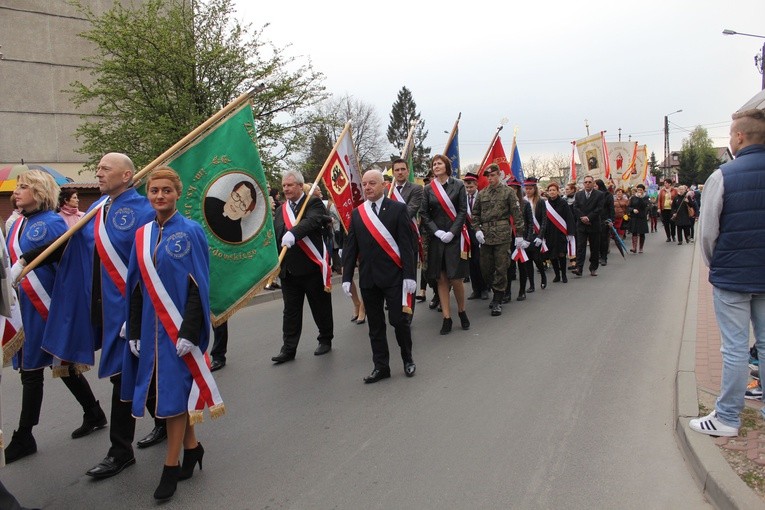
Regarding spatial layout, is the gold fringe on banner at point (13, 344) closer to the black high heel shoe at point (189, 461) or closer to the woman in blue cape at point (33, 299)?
the woman in blue cape at point (33, 299)

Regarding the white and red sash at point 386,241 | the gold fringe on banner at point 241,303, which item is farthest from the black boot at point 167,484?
the white and red sash at point 386,241

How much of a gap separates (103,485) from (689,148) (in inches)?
3517

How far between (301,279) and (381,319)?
1.43 m

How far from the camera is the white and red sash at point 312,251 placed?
6.43 m

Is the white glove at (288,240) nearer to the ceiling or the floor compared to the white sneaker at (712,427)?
nearer to the ceiling

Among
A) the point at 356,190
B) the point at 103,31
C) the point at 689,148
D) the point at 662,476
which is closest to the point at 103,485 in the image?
the point at 662,476

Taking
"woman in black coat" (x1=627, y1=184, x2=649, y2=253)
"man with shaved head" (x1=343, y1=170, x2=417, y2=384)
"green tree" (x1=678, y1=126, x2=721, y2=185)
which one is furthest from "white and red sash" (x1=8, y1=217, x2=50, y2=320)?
"green tree" (x1=678, y1=126, x2=721, y2=185)

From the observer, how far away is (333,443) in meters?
4.20

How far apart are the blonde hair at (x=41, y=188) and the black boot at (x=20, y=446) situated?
5.46 feet

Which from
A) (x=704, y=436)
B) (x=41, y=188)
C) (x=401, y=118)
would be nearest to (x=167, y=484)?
(x=41, y=188)

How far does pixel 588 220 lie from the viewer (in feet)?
41.7

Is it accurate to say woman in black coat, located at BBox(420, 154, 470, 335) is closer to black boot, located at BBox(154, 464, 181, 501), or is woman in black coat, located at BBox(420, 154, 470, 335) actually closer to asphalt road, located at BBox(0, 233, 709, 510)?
asphalt road, located at BBox(0, 233, 709, 510)

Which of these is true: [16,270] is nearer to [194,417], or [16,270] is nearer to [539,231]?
[194,417]

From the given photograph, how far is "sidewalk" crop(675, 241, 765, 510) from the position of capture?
306cm
